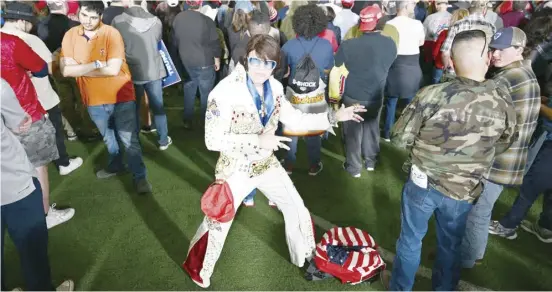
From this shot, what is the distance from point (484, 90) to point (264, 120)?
1364 millimetres

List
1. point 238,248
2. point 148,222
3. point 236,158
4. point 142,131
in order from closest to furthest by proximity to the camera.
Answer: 1. point 236,158
2. point 238,248
3. point 148,222
4. point 142,131

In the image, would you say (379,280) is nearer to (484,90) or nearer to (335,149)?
(484,90)

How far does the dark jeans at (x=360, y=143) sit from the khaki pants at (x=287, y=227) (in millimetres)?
1799

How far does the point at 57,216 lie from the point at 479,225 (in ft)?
12.5

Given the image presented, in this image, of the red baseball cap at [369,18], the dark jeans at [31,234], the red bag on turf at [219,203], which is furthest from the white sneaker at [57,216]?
the red baseball cap at [369,18]

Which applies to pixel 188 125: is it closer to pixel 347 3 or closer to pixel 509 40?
pixel 347 3

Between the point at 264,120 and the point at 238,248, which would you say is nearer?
the point at 264,120

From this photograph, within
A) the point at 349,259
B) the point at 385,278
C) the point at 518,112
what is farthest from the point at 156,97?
the point at 518,112

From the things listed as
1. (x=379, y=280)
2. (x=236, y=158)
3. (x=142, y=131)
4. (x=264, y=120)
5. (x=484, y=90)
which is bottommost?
(x=142, y=131)

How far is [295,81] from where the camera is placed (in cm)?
433

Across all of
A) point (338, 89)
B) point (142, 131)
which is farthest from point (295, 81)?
point (142, 131)

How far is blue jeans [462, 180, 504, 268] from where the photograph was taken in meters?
3.19

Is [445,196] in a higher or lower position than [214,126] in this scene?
lower

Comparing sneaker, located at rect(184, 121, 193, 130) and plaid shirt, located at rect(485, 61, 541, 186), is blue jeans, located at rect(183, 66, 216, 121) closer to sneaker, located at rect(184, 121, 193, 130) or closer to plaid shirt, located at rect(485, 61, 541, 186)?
sneaker, located at rect(184, 121, 193, 130)
